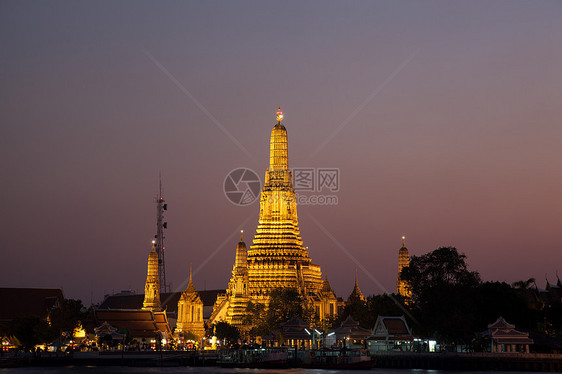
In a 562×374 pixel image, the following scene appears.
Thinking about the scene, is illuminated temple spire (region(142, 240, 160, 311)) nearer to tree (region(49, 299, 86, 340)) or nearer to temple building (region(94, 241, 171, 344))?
temple building (region(94, 241, 171, 344))

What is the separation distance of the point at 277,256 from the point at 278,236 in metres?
3.32

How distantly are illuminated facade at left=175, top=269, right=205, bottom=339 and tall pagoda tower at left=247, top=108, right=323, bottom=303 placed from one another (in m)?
11.4

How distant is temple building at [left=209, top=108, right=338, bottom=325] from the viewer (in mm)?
132625

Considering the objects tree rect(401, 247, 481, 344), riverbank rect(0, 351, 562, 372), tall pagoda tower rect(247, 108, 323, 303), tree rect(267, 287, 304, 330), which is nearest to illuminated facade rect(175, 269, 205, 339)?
tall pagoda tower rect(247, 108, 323, 303)

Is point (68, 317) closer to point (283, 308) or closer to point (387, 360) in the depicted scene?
point (283, 308)

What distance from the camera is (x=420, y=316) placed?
95.7 metres

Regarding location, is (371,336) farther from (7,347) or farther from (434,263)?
(7,347)

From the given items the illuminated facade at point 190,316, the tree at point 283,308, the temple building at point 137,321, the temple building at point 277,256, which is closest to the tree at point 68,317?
the temple building at point 137,321

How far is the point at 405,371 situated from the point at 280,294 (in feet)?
124

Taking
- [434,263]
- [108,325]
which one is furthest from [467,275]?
[108,325]

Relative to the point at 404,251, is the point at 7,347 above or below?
below

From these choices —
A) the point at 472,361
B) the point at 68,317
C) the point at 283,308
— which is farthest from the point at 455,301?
the point at 68,317

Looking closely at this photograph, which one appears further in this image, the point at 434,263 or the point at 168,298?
the point at 168,298

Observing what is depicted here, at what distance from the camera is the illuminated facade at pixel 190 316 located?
13812 centimetres
